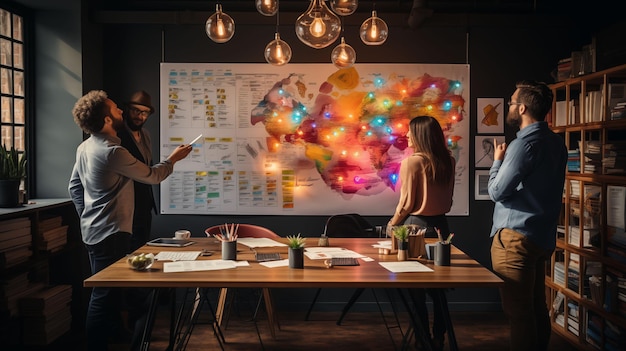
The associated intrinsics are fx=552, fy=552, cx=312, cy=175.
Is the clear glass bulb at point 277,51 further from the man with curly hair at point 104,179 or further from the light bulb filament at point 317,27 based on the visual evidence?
the man with curly hair at point 104,179

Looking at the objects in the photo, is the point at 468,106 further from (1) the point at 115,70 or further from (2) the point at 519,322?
(1) the point at 115,70

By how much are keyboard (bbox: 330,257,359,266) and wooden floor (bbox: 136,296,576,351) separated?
117 cm

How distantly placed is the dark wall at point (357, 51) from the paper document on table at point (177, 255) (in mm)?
1860

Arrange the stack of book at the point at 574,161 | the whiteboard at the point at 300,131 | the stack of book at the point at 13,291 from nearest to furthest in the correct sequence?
1. the stack of book at the point at 13,291
2. the stack of book at the point at 574,161
3. the whiteboard at the point at 300,131

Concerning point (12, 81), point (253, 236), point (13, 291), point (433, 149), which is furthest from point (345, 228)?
point (12, 81)

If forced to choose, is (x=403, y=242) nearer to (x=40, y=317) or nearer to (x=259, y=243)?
(x=259, y=243)

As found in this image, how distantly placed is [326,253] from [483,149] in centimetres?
250

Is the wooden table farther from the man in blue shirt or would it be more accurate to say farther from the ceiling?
the ceiling

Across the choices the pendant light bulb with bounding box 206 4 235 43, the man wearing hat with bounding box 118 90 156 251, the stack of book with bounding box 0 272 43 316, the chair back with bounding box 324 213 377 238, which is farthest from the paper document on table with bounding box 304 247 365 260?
the stack of book with bounding box 0 272 43 316

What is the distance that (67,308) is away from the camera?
4531mm

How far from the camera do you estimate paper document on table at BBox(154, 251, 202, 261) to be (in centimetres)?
327

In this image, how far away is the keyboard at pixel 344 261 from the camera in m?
3.14

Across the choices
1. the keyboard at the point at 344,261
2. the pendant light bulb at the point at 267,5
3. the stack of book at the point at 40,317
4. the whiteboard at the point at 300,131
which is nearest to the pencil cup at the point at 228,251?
the keyboard at the point at 344,261

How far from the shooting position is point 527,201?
127 inches
